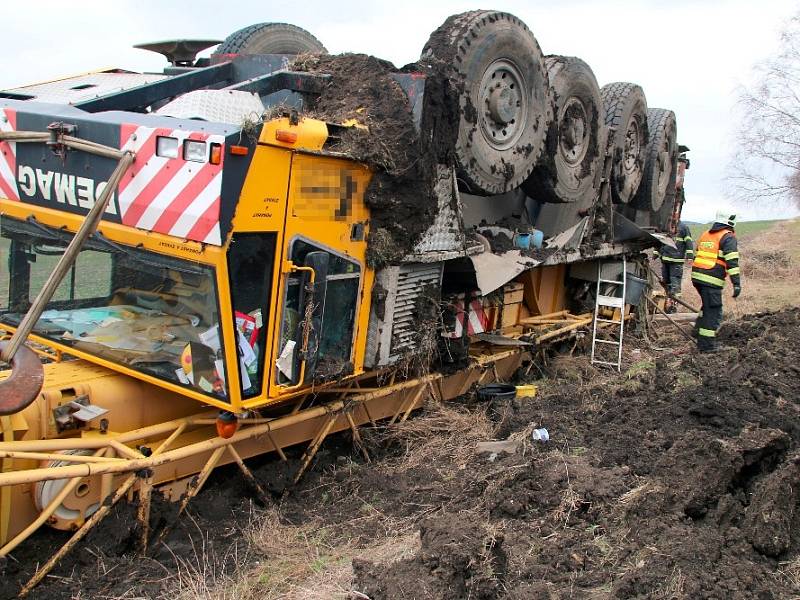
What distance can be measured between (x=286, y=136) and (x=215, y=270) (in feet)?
2.63

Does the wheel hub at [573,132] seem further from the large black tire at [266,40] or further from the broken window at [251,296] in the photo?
the broken window at [251,296]

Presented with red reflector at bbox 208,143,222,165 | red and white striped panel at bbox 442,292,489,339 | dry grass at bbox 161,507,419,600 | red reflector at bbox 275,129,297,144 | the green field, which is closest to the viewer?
dry grass at bbox 161,507,419,600

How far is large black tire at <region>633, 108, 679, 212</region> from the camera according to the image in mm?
9492

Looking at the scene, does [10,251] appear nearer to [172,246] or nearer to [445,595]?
[172,246]

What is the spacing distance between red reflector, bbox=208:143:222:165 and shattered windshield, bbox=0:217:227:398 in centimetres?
55

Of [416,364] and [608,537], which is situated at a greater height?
[416,364]

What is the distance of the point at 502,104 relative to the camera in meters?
5.89

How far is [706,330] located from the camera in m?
8.85

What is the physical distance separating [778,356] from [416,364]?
13.2 ft

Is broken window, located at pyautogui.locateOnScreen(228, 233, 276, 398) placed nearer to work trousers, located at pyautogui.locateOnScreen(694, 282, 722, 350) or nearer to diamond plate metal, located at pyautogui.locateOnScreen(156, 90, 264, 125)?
diamond plate metal, located at pyautogui.locateOnScreen(156, 90, 264, 125)

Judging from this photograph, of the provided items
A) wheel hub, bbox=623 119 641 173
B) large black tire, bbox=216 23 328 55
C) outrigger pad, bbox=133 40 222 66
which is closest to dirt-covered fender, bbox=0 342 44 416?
outrigger pad, bbox=133 40 222 66

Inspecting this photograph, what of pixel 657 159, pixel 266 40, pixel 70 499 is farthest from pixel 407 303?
pixel 657 159

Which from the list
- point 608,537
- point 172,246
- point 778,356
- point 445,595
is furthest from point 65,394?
point 778,356

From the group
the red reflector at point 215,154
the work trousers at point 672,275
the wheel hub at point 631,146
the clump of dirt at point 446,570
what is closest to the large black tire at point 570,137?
the wheel hub at point 631,146
